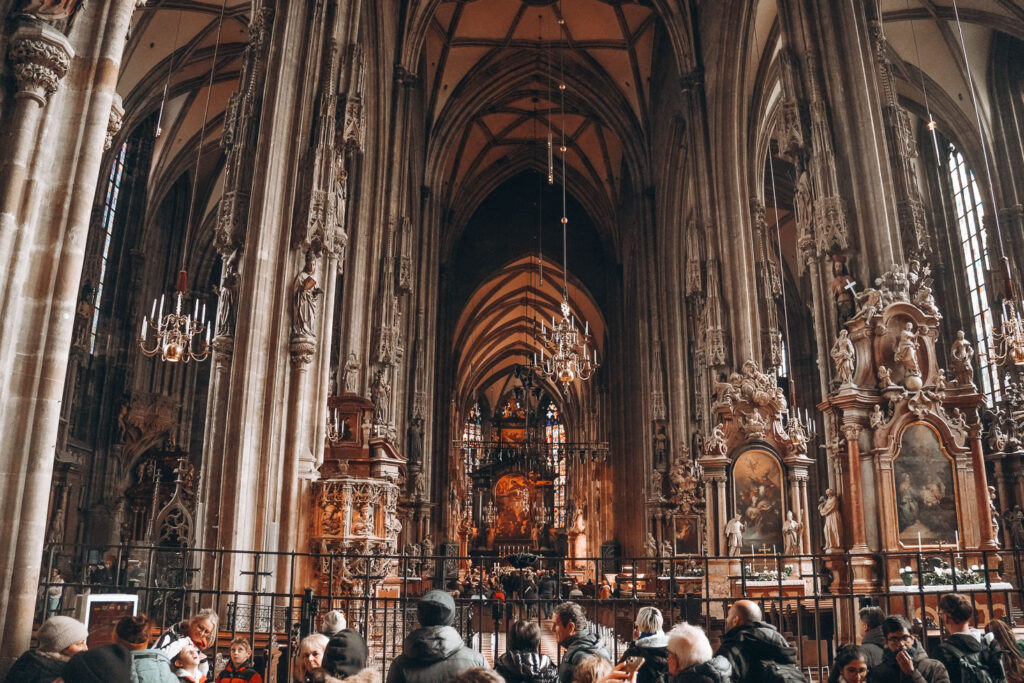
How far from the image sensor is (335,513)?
1095 cm

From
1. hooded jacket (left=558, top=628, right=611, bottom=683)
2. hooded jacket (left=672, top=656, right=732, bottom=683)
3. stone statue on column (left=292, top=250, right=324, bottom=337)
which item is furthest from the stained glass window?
hooded jacket (left=672, top=656, right=732, bottom=683)

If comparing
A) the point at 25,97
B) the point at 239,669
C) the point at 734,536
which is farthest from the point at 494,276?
the point at 239,669

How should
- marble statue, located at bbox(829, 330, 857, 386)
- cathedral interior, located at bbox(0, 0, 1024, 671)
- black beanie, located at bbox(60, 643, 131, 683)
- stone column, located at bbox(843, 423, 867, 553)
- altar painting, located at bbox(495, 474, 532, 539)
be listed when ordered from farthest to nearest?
altar painting, located at bbox(495, 474, 532, 539)
marble statue, located at bbox(829, 330, 857, 386)
stone column, located at bbox(843, 423, 867, 553)
cathedral interior, located at bbox(0, 0, 1024, 671)
black beanie, located at bbox(60, 643, 131, 683)

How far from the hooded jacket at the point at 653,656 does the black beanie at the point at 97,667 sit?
7.71 ft

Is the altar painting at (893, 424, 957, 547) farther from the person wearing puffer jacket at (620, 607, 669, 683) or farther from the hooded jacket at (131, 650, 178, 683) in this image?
the hooded jacket at (131, 650, 178, 683)

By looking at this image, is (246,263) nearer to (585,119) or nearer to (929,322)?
(929,322)

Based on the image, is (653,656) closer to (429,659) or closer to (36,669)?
(429,659)

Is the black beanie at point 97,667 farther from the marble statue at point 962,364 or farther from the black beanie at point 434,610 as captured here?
the marble statue at point 962,364

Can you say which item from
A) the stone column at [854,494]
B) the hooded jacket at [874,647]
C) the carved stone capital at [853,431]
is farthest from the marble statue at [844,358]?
the hooded jacket at [874,647]

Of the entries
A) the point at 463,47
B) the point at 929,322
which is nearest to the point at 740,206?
the point at 929,322

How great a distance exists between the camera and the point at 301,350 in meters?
10.6

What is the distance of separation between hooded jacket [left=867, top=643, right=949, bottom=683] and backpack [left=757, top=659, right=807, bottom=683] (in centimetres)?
74

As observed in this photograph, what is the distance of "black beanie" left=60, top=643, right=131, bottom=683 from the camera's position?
3.15m

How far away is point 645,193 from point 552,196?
7.81 m
